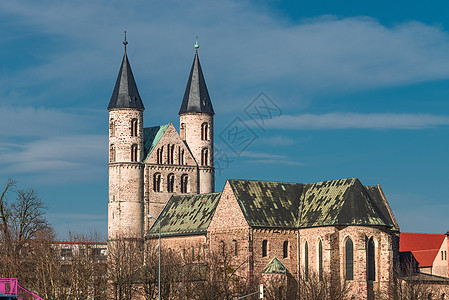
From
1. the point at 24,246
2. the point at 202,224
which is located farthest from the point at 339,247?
the point at 24,246

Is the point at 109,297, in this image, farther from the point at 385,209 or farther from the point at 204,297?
the point at 385,209

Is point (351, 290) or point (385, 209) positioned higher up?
point (385, 209)

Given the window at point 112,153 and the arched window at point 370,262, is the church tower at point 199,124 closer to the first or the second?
the window at point 112,153

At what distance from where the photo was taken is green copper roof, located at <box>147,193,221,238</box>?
407 feet

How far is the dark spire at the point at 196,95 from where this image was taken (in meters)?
146

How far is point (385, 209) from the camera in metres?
121

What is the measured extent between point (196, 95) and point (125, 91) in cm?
1192

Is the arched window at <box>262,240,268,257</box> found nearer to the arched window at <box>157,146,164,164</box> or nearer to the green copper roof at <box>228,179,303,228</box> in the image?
the green copper roof at <box>228,179,303,228</box>

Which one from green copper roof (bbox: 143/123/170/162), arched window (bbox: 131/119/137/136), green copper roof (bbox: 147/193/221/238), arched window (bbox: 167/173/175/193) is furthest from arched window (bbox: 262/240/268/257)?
arched window (bbox: 131/119/137/136)

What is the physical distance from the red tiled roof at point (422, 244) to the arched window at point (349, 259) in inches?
1624

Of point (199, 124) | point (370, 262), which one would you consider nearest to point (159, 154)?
point (199, 124)

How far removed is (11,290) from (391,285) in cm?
4232

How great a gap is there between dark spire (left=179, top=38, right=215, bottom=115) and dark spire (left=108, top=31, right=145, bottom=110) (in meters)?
9.14

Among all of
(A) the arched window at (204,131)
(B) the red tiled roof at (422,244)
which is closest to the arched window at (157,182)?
(A) the arched window at (204,131)
